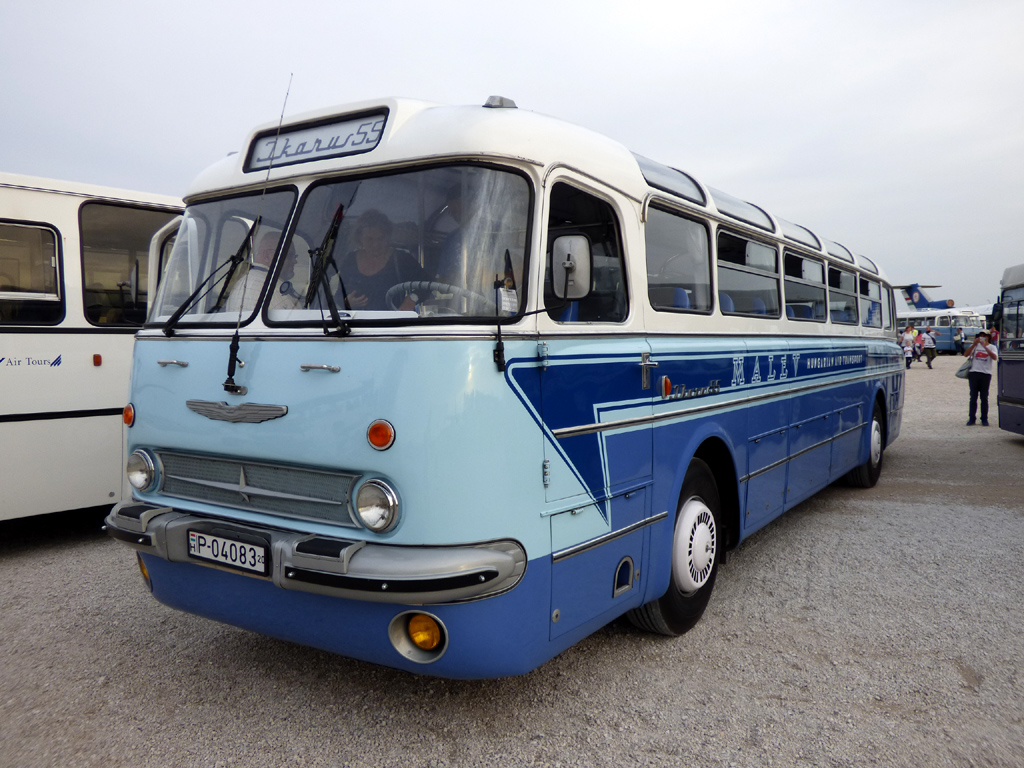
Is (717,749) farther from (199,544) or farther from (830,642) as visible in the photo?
(199,544)

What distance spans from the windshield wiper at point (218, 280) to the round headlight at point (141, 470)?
599 mm

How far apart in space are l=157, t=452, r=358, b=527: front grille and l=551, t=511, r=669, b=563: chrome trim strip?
863 millimetres

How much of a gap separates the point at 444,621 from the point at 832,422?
17.7 ft

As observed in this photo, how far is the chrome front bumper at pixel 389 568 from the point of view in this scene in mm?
2889

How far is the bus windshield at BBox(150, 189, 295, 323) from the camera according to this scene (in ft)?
12.0

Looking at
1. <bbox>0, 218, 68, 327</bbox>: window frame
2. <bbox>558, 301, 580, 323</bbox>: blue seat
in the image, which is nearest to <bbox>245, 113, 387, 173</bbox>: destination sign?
<bbox>558, 301, 580, 323</bbox>: blue seat

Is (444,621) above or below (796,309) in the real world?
below

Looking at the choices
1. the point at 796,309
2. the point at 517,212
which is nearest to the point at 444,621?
the point at 517,212

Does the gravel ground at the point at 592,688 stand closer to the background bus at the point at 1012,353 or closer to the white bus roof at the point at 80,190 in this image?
the white bus roof at the point at 80,190

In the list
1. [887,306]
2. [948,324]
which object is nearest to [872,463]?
[887,306]

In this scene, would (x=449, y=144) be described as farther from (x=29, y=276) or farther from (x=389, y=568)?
(x=29, y=276)

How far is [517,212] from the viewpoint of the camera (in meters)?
3.27

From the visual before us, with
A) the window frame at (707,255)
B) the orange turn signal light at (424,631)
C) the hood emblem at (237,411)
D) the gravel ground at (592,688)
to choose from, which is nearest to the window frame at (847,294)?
the gravel ground at (592,688)

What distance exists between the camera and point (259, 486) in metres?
3.38
